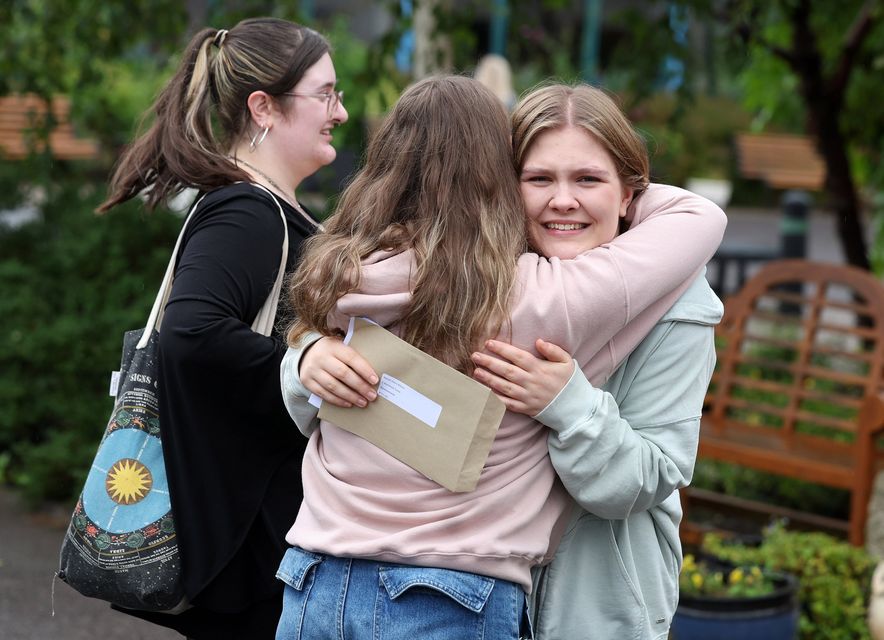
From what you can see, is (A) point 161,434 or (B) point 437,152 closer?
(B) point 437,152

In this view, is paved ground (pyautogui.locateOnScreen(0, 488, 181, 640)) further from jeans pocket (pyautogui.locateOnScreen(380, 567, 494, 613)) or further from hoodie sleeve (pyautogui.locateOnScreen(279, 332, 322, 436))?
jeans pocket (pyautogui.locateOnScreen(380, 567, 494, 613))

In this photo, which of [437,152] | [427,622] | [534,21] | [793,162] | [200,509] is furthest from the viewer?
[793,162]

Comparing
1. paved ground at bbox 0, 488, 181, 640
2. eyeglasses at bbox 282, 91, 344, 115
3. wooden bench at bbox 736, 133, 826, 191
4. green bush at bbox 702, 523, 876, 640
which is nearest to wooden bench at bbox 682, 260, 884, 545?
green bush at bbox 702, 523, 876, 640

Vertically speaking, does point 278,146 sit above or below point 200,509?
above

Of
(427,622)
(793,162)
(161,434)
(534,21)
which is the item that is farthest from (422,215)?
(793,162)

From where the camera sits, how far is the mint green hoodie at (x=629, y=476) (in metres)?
1.82

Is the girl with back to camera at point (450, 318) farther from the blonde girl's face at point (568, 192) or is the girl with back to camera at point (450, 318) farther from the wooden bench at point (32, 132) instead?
the wooden bench at point (32, 132)

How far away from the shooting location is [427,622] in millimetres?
1790

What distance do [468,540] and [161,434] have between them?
90 cm

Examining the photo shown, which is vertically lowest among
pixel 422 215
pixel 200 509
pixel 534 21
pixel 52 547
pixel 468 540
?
pixel 52 547

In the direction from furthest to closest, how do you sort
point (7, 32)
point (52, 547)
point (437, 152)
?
point (7, 32)
point (52, 547)
point (437, 152)

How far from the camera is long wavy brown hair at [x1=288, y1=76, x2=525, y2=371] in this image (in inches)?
72.3

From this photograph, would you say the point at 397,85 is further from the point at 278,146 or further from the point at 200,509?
the point at 200,509

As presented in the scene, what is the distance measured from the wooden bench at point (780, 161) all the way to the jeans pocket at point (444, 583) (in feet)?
54.9
